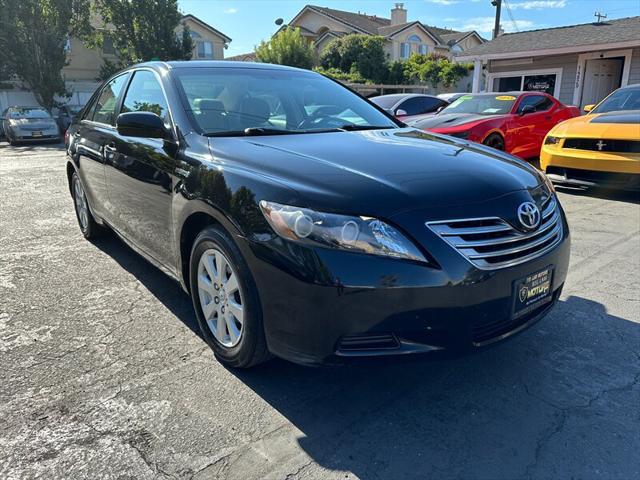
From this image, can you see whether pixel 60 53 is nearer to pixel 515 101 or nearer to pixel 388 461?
pixel 515 101

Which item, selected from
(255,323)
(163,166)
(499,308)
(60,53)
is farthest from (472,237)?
(60,53)

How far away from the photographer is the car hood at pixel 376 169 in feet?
7.22

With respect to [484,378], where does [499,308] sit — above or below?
above

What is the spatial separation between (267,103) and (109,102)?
1.69m

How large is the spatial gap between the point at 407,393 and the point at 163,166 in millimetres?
Result: 1896

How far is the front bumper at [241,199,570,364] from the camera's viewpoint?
6.79 feet

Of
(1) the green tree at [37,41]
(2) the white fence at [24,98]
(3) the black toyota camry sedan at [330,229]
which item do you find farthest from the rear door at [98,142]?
(1) the green tree at [37,41]

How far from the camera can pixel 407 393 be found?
2.56 metres

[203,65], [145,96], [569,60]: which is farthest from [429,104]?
[145,96]

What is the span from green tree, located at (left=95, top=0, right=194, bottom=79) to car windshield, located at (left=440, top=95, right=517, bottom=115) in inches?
795

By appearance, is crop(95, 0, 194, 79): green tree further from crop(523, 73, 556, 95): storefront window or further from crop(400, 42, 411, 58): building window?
crop(400, 42, 411, 58): building window

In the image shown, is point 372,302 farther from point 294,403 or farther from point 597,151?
point 597,151

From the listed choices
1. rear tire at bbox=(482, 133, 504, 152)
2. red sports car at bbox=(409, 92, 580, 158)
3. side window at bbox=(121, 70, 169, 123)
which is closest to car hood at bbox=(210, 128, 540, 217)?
side window at bbox=(121, 70, 169, 123)

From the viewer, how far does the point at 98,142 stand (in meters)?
4.16
